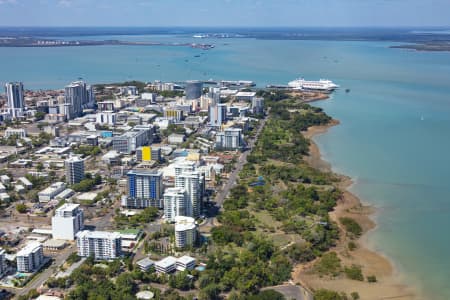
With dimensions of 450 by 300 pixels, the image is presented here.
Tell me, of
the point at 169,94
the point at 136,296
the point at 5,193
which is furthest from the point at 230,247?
the point at 169,94

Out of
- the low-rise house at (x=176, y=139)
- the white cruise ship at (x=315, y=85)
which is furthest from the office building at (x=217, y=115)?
the white cruise ship at (x=315, y=85)

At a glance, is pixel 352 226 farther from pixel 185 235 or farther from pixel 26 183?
pixel 26 183

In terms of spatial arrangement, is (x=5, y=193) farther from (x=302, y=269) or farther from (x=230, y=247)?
(x=302, y=269)

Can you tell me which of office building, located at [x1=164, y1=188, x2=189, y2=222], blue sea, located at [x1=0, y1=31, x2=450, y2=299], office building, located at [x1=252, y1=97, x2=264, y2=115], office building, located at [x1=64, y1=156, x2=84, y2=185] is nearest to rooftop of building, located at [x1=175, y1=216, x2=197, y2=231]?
office building, located at [x1=164, y1=188, x2=189, y2=222]

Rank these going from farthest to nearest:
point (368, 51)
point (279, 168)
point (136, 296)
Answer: point (368, 51), point (279, 168), point (136, 296)

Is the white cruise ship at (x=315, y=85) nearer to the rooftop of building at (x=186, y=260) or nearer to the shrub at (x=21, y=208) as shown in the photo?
the shrub at (x=21, y=208)

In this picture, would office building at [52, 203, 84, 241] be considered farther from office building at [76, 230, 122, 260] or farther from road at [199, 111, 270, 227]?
road at [199, 111, 270, 227]

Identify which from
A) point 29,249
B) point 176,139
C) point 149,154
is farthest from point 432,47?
point 29,249
